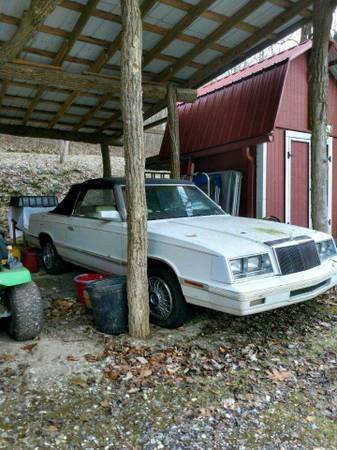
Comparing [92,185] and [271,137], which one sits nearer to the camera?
[92,185]

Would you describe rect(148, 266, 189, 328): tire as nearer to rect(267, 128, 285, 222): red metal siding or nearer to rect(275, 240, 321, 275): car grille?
rect(275, 240, 321, 275): car grille

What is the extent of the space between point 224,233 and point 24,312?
2.25 metres

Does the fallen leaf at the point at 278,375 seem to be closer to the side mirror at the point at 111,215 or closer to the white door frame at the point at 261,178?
the side mirror at the point at 111,215

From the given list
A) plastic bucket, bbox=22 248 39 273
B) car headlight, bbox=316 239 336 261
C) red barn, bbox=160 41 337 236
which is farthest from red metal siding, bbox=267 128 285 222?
plastic bucket, bbox=22 248 39 273

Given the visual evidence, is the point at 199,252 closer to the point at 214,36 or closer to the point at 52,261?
the point at 52,261

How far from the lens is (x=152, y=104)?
995 cm

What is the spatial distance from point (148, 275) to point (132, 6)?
9.48 ft

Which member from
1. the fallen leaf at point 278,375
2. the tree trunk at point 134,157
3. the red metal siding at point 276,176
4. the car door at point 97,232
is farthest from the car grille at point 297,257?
the red metal siding at point 276,176

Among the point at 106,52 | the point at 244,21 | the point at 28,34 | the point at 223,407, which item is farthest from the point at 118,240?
the point at 244,21

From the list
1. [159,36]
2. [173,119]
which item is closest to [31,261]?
[173,119]

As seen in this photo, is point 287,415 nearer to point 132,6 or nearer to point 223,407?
point 223,407

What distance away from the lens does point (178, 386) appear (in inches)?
132

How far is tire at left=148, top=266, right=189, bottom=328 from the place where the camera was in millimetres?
4340

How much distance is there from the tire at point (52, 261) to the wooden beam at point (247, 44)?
182 inches
